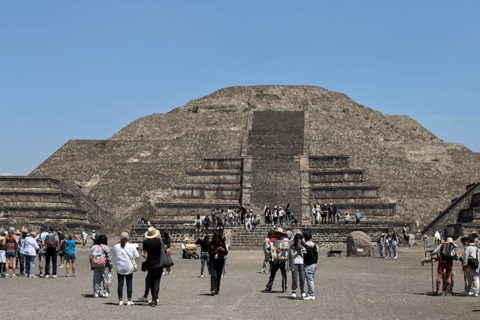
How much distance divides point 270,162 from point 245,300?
112ft

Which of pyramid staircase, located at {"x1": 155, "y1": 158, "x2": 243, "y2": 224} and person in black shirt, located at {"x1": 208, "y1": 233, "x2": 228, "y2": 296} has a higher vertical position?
pyramid staircase, located at {"x1": 155, "y1": 158, "x2": 243, "y2": 224}

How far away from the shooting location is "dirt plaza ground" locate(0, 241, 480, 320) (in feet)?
36.0

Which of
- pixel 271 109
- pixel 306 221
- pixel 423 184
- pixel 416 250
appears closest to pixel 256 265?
pixel 416 250

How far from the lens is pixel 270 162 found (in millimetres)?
46812

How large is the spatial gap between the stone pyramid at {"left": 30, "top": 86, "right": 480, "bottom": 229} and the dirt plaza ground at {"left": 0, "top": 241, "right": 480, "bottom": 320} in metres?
22.2

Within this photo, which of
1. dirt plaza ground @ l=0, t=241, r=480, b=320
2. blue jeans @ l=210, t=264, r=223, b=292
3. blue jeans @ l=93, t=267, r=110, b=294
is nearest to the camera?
dirt plaza ground @ l=0, t=241, r=480, b=320

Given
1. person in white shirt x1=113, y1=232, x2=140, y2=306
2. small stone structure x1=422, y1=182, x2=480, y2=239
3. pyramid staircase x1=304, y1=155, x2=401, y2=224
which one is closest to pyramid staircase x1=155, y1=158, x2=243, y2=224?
pyramid staircase x1=304, y1=155, x2=401, y2=224

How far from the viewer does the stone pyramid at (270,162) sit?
42375 millimetres

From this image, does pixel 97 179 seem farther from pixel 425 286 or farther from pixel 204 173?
pixel 425 286

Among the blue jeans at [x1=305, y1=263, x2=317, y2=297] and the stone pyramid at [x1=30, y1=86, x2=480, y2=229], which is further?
the stone pyramid at [x1=30, y1=86, x2=480, y2=229]

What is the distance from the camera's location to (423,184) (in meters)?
45.3

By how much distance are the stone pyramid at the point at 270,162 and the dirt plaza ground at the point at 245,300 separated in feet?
72.9

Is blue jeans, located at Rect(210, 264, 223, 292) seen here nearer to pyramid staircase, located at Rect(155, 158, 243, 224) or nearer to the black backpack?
the black backpack

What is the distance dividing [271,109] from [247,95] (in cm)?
433
